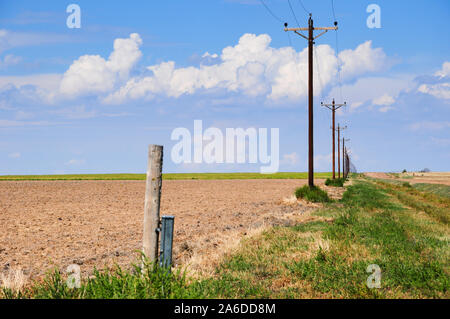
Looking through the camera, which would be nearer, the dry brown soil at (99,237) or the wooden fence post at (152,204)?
the wooden fence post at (152,204)

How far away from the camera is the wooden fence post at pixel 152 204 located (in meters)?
6.32

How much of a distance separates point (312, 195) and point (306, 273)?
16.5 meters

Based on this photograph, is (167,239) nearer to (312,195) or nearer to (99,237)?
(99,237)

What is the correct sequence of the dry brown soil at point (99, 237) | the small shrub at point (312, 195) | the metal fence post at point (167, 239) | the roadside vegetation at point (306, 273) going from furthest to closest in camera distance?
the small shrub at point (312, 195)
the dry brown soil at point (99, 237)
the metal fence post at point (167, 239)
the roadside vegetation at point (306, 273)

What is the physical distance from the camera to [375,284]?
6691 mm

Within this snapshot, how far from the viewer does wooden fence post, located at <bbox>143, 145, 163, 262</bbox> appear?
632 centimetres

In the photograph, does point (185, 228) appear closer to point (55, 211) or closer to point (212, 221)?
point (212, 221)

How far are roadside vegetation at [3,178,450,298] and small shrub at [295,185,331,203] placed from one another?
1128 centimetres

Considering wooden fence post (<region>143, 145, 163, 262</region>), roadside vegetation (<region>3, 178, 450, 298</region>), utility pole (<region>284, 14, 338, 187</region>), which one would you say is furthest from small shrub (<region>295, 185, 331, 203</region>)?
wooden fence post (<region>143, 145, 163, 262</region>)

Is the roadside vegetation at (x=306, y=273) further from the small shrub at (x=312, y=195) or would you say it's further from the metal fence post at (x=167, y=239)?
A: the small shrub at (x=312, y=195)

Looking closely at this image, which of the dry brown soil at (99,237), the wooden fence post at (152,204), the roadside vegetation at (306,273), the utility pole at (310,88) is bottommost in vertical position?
the dry brown soil at (99,237)

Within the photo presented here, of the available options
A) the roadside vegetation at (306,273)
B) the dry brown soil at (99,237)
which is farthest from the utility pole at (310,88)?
the roadside vegetation at (306,273)

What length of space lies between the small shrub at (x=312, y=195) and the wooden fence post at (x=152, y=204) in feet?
58.5
